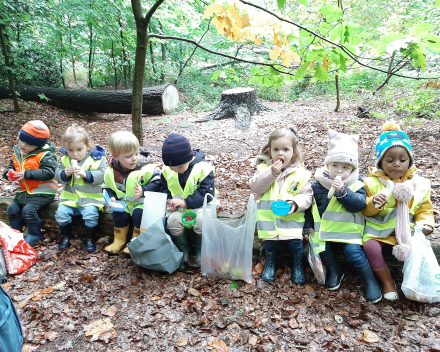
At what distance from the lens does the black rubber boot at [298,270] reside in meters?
Result: 2.73

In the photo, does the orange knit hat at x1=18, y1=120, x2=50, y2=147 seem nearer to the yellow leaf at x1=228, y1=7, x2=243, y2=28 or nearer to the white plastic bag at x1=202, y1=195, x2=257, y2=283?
the white plastic bag at x1=202, y1=195, x2=257, y2=283

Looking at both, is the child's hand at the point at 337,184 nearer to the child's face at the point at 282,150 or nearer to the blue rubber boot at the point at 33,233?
the child's face at the point at 282,150

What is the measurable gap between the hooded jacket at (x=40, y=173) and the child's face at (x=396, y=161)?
3642mm

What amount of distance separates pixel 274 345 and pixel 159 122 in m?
7.70

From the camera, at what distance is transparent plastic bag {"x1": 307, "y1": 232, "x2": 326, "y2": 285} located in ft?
8.38

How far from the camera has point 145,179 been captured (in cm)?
317

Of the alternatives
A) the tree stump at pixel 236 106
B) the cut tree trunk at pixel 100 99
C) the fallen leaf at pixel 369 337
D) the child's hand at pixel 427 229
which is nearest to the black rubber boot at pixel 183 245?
the fallen leaf at pixel 369 337

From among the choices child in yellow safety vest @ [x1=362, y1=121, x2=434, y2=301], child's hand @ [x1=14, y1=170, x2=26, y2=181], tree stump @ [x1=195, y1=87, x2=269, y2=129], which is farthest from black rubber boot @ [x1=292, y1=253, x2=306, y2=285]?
tree stump @ [x1=195, y1=87, x2=269, y2=129]

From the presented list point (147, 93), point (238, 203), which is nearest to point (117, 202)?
point (238, 203)

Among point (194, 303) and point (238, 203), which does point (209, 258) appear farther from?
point (238, 203)

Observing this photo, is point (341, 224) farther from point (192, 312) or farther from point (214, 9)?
point (214, 9)

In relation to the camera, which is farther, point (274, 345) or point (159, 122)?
point (159, 122)

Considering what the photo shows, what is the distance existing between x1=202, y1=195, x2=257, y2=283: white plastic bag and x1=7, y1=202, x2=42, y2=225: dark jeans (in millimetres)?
2255

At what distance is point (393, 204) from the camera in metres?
2.52
